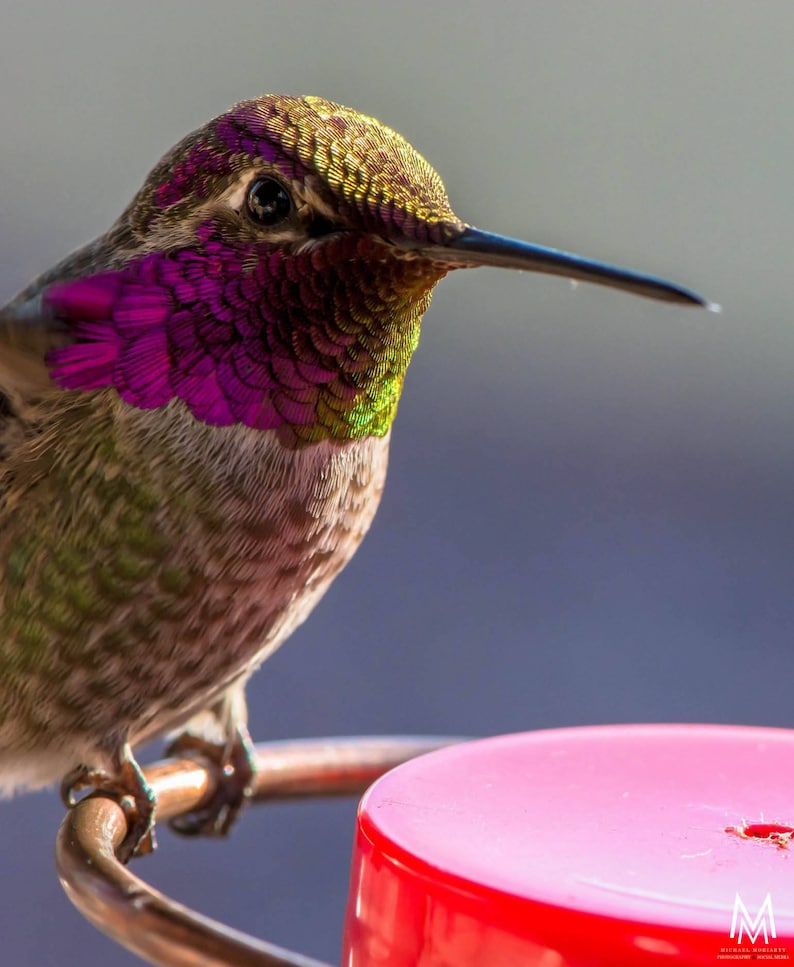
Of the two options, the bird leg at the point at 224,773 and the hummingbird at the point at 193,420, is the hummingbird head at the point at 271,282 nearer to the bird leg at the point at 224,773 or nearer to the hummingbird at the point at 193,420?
the hummingbird at the point at 193,420

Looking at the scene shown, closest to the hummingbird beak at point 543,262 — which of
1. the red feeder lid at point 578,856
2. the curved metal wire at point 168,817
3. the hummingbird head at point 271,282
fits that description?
the hummingbird head at point 271,282

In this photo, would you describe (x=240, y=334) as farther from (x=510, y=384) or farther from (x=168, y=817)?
(x=510, y=384)

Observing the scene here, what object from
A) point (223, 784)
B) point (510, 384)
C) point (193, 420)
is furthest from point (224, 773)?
point (510, 384)

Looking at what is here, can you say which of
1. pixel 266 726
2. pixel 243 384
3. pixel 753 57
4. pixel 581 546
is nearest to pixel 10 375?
pixel 243 384

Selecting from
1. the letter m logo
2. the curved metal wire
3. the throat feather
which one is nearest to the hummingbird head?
the throat feather

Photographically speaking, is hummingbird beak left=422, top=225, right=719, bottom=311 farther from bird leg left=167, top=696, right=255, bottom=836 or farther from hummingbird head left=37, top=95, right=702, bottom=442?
bird leg left=167, top=696, right=255, bottom=836

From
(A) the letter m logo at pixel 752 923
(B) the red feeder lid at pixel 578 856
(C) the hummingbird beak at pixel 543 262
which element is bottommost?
(B) the red feeder lid at pixel 578 856
